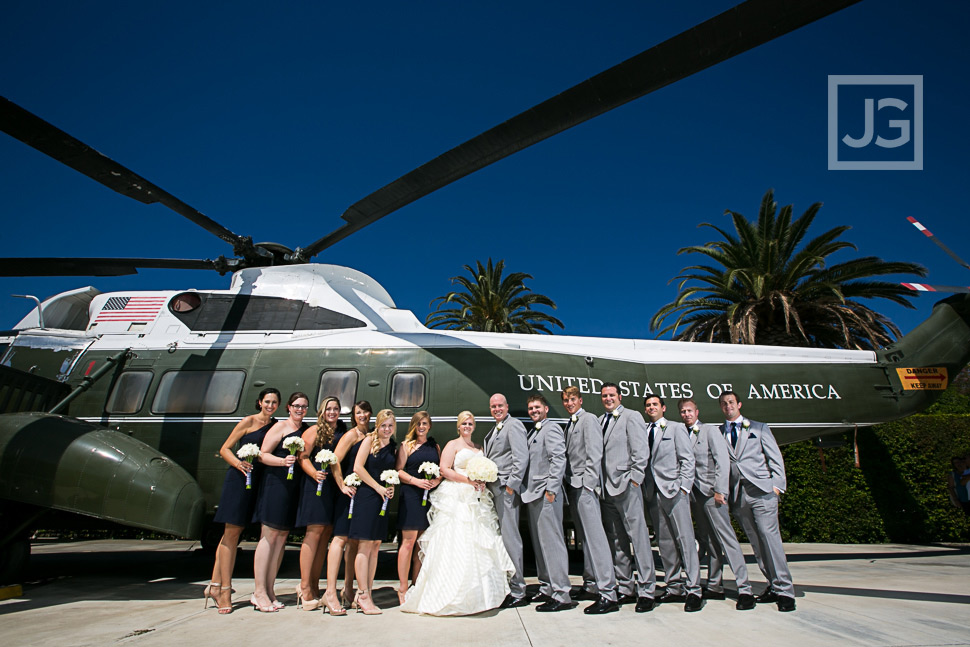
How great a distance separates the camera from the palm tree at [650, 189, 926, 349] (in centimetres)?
1814

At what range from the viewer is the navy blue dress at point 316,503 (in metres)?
5.53

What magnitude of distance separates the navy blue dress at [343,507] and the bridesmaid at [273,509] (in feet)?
1.57

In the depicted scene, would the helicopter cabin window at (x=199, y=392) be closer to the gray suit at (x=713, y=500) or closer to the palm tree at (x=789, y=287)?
the gray suit at (x=713, y=500)

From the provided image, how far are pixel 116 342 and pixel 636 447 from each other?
26.1 ft

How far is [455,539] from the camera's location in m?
5.41

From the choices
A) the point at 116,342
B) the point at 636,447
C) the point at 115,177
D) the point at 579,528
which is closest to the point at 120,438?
the point at 116,342

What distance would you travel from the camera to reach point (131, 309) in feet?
29.3

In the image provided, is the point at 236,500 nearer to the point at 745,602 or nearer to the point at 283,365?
the point at 283,365

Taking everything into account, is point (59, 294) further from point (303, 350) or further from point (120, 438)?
point (303, 350)

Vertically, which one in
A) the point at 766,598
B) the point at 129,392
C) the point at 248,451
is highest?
the point at 129,392

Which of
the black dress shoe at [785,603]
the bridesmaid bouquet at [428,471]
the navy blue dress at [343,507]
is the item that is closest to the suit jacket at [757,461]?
the black dress shoe at [785,603]

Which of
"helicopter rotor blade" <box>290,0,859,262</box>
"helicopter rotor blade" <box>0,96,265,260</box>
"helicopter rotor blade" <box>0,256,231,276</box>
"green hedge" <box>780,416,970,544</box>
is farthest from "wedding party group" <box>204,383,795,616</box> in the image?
"green hedge" <box>780,416,970,544</box>

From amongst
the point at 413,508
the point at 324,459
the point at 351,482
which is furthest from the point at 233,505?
the point at 413,508

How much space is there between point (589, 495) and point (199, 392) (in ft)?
19.1
